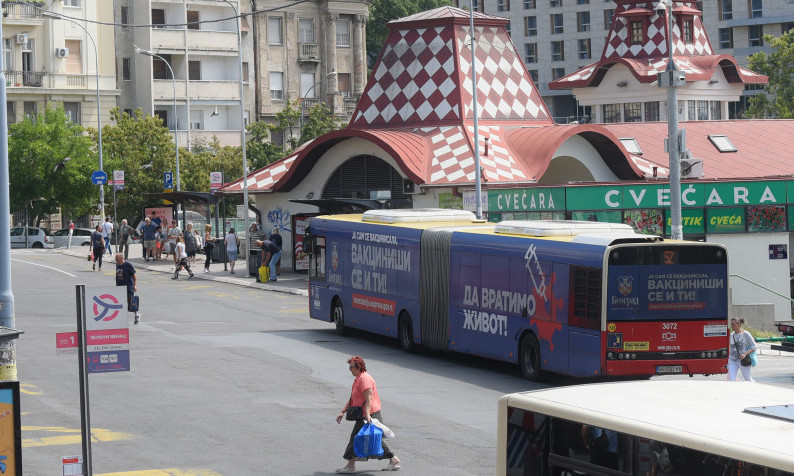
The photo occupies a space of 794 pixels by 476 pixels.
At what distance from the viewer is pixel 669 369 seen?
803 inches

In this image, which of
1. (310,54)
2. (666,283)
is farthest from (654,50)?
(666,283)

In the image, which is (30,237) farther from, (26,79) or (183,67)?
(183,67)

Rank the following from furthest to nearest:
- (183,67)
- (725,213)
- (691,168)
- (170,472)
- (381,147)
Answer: (183,67) → (381,147) → (725,213) → (691,168) → (170,472)

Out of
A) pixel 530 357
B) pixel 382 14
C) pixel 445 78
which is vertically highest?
pixel 382 14

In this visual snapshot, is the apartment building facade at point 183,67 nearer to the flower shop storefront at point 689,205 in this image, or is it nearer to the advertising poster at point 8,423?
the flower shop storefront at point 689,205

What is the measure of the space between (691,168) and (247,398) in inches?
507

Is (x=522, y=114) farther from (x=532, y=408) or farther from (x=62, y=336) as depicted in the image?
(x=532, y=408)

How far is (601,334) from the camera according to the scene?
66.4 ft

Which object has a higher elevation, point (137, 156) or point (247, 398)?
point (137, 156)

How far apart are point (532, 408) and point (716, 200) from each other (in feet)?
99.5

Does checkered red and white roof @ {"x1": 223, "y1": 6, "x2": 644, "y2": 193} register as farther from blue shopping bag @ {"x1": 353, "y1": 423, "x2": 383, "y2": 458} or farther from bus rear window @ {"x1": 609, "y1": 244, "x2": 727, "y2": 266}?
blue shopping bag @ {"x1": 353, "y1": 423, "x2": 383, "y2": 458}

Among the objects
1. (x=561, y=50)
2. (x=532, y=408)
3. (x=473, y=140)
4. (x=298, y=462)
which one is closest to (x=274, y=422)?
(x=298, y=462)

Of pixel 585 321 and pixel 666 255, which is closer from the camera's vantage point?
pixel 666 255

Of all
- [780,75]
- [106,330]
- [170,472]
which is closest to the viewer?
[106,330]
